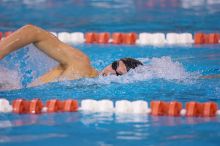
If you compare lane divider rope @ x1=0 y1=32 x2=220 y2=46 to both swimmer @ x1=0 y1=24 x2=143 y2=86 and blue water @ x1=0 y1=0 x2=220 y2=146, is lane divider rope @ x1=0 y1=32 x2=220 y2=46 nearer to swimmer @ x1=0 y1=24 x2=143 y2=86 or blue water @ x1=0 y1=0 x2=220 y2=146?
blue water @ x1=0 y1=0 x2=220 y2=146

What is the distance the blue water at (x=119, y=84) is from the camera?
4406mm

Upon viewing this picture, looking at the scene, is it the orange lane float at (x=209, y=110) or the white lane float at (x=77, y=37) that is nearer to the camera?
the orange lane float at (x=209, y=110)

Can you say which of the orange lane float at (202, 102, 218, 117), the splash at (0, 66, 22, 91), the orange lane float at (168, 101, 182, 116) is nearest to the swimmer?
the splash at (0, 66, 22, 91)

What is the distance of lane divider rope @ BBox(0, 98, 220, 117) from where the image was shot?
16.5ft

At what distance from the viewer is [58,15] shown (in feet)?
37.6

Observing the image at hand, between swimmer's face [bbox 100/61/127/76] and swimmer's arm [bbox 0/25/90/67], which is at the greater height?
swimmer's arm [bbox 0/25/90/67]

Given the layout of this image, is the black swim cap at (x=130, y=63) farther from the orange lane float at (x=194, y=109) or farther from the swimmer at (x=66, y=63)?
the orange lane float at (x=194, y=109)

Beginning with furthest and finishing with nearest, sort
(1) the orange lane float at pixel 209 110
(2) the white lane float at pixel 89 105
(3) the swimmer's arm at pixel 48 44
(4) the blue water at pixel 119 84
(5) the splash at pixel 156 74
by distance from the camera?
1. (5) the splash at pixel 156 74
2. (3) the swimmer's arm at pixel 48 44
3. (2) the white lane float at pixel 89 105
4. (1) the orange lane float at pixel 209 110
5. (4) the blue water at pixel 119 84

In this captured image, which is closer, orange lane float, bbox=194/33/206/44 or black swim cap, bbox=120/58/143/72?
black swim cap, bbox=120/58/143/72

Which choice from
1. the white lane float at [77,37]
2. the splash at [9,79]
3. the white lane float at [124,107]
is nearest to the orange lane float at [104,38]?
the white lane float at [77,37]

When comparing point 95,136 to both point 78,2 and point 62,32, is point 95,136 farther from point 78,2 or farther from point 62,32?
point 78,2

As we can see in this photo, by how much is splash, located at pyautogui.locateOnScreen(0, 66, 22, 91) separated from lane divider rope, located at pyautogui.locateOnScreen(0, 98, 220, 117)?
75 centimetres

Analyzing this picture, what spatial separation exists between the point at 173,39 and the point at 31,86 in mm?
3476


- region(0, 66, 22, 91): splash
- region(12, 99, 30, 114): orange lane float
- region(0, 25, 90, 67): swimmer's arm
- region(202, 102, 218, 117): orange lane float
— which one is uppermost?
region(0, 25, 90, 67): swimmer's arm
